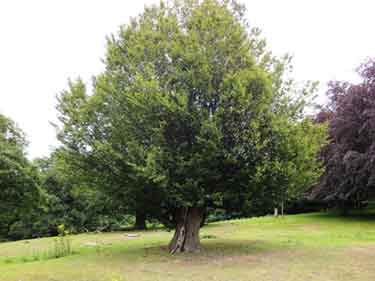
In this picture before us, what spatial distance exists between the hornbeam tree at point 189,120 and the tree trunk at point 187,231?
0.04 metres

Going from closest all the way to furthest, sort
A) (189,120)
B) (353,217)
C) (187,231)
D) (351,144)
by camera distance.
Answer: (189,120) → (187,231) → (351,144) → (353,217)

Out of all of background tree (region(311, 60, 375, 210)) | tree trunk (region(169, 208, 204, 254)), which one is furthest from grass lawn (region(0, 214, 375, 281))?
background tree (region(311, 60, 375, 210))

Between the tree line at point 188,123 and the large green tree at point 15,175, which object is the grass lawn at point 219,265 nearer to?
the tree line at point 188,123

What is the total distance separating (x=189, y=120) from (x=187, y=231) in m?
3.85

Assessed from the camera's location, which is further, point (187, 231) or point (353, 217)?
point (353, 217)

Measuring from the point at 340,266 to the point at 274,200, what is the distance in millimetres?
2999

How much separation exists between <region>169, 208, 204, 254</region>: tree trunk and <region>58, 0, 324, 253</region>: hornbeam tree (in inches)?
1.4

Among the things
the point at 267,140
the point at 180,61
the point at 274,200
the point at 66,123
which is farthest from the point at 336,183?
the point at 66,123

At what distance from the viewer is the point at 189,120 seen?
10.5 m

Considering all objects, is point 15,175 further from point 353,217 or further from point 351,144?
point 353,217

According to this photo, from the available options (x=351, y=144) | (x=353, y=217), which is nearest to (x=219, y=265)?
(x=351, y=144)

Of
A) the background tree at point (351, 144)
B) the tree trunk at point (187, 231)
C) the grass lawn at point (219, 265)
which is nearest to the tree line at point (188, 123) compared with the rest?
the tree trunk at point (187, 231)

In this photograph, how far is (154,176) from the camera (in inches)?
380

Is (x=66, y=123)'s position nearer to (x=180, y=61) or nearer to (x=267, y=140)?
(x=180, y=61)
